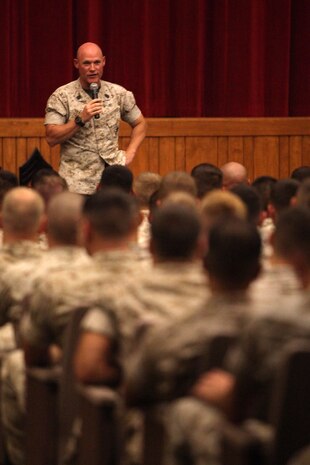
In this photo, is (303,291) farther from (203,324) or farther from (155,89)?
(155,89)

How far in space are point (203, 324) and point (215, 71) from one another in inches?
318

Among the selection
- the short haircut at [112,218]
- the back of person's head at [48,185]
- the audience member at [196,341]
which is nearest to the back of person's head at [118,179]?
the back of person's head at [48,185]

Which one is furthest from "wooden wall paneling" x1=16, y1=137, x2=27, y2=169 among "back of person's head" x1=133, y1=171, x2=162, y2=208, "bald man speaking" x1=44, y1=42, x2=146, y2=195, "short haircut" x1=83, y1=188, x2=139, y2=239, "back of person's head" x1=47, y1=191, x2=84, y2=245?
"short haircut" x1=83, y1=188, x2=139, y2=239

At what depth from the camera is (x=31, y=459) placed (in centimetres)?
422

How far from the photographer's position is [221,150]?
11000 millimetres

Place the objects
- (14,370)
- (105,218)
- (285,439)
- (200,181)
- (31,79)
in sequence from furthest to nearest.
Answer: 1. (31,79)
2. (200,181)
3. (14,370)
4. (105,218)
5. (285,439)

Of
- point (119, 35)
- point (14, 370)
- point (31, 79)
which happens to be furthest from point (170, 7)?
point (14, 370)

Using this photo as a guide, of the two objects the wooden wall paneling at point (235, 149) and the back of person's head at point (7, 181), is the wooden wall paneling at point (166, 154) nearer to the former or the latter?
the wooden wall paneling at point (235, 149)

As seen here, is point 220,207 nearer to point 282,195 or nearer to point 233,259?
point 282,195

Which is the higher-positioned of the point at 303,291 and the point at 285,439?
the point at 303,291

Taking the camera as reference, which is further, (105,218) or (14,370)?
(14,370)

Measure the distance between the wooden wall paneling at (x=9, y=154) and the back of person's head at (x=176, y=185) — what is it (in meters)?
4.19

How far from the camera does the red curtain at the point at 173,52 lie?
430 inches

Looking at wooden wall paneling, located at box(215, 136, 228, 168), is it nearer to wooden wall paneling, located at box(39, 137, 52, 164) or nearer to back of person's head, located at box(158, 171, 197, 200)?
wooden wall paneling, located at box(39, 137, 52, 164)
